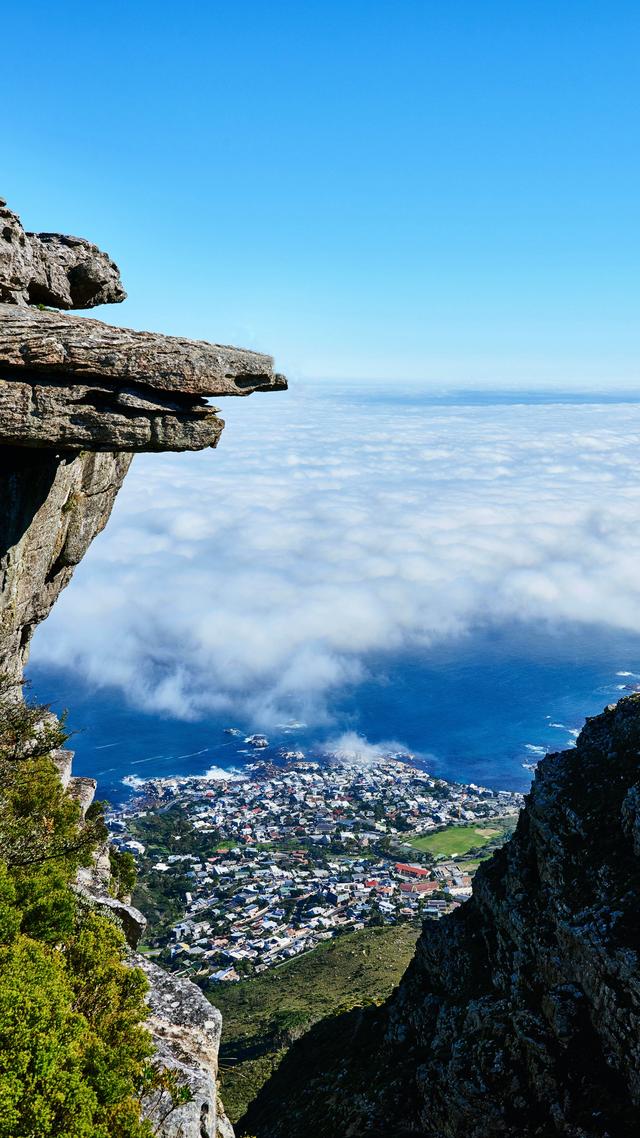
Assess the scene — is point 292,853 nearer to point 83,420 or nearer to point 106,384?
point 83,420

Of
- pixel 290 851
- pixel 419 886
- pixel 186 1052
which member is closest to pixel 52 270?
pixel 186 1052

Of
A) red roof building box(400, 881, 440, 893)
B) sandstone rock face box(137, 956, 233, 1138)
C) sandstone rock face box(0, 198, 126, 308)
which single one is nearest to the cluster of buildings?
red roof building box(400, 881, 440, 893)

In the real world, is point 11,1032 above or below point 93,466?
below

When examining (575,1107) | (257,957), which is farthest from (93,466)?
(257,957)

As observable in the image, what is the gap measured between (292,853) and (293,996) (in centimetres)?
6183

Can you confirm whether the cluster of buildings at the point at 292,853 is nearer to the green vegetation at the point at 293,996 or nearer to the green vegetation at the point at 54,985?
the green vegetation at the point at 293,996

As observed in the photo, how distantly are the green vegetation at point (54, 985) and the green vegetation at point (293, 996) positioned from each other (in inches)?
1310

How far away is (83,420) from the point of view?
2019 cm

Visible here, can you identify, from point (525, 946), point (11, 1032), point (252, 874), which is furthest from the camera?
point (252, 874)

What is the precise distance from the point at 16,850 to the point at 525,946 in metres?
20.2

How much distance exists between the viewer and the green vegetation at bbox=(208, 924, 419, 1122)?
50625 mm

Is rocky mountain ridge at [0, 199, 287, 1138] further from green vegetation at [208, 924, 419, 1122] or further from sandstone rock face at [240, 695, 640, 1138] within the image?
green vegetation at [208, 924, 419, 1122]

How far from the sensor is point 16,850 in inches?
A: 835

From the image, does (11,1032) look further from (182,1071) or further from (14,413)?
(14,413)
